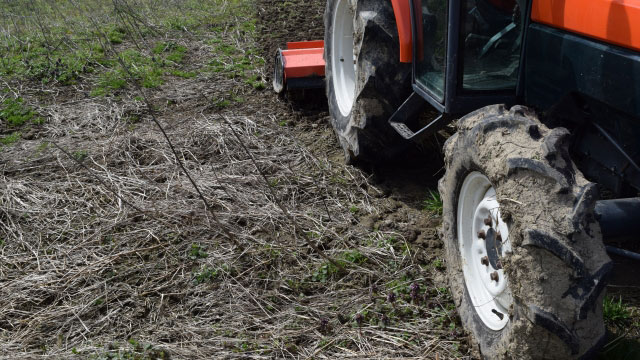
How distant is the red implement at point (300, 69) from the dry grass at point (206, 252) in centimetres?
42

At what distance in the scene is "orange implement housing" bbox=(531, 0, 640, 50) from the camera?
7.42 ft

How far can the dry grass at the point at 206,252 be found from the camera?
9.61 ft

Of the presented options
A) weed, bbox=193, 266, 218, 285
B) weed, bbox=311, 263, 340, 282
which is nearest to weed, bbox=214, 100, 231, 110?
weed, bbox=193, 266, 218, 285

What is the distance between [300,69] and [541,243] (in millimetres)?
3509

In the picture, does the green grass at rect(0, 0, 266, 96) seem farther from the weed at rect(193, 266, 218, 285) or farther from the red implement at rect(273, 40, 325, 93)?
the weed at rect(193, 266, 218, 285)

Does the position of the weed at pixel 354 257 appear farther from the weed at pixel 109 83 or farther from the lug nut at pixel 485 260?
the weed at pixel 109 83

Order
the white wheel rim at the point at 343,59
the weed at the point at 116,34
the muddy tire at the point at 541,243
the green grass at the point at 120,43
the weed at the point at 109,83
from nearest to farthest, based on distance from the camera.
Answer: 1. the muddy tire at the point at 541,243
2. the white wheel rim at the point at 343,59
3. the weed at the point at 109,83
4. the green grass at the point at 120,43
5. the weed at the point at 116,34

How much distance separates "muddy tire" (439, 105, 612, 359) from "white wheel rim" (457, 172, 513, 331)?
0.04 metres

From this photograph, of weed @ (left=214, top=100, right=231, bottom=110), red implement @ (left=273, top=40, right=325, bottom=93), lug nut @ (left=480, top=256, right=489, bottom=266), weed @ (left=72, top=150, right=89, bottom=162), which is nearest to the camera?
lug nut @ (left=480, top=256, right=489, bottom=266)

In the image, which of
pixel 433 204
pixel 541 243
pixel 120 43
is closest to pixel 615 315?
pixel 541 243

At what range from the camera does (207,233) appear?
3693 mm

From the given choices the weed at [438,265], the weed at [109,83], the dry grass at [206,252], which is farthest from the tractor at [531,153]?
the weed at [109,83]

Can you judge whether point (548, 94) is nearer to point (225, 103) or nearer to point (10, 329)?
point (10, 329)

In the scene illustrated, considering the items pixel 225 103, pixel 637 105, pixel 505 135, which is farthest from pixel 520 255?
pixel 225 103
